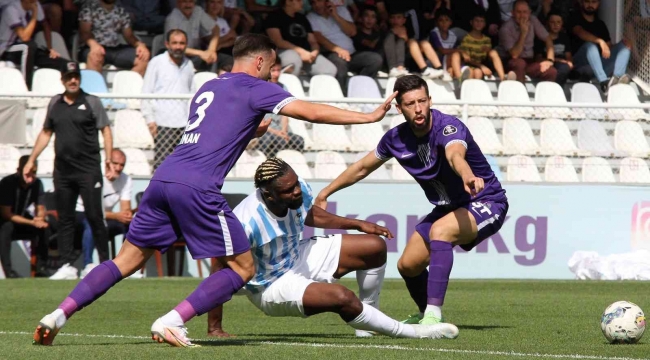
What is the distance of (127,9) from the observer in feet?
58.5

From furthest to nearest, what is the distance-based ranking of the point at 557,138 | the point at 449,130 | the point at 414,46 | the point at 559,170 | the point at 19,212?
the point at 414,46, the point at 557,138, the point at 559,170, the point at 19,212, the point at 449,130

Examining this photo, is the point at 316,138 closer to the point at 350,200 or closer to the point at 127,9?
the point at 350,200

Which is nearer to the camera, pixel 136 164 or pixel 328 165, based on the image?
pixel 136 164

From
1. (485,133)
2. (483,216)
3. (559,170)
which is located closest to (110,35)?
(485,133)

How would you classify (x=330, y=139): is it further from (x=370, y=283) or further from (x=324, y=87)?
(x=370, y=283)

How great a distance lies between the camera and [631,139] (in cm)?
1545

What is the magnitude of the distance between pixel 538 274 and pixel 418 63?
4.65 m

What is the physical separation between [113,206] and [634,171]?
6.89 m

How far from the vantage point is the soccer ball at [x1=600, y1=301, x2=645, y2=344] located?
6.89m

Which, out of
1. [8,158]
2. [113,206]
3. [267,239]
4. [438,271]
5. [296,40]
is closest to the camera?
[267,239]

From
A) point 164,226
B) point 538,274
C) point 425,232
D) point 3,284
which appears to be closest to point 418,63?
point 538,274

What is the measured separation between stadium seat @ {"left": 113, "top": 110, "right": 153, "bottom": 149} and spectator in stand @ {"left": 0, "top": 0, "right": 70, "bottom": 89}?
60.5 inches

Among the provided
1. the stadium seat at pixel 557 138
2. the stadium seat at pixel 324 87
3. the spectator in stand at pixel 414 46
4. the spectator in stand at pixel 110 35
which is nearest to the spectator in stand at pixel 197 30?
the spectator in stand at pixel 110 35

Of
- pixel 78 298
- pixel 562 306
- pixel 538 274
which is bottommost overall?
pixel 538 274
